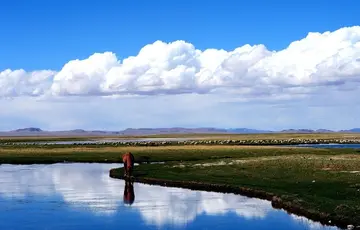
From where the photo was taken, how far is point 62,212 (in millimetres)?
31328

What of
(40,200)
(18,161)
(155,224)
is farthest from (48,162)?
(155,224)

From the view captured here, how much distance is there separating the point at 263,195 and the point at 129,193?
10.0 m

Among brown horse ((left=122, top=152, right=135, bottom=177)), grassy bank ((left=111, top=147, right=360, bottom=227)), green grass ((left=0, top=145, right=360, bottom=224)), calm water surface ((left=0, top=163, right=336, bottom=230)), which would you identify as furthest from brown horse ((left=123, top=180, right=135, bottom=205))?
brown horse ((left=122, top=152, right=135, bottom=177))

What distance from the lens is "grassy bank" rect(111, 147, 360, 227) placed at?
95.5ft

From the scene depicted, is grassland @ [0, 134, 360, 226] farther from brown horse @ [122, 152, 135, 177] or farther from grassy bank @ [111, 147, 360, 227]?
brown horse @ [122, 152, 135, 177]

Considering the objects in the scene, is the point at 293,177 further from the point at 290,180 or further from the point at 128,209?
the point at 128,209

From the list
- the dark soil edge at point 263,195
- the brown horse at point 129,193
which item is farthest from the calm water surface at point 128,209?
the dark soil edge at point 263,195

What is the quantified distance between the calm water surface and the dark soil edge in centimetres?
59

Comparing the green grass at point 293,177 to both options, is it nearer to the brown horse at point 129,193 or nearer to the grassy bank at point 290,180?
the grassy bank at point 290,180

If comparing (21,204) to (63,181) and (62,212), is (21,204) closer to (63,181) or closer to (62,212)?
(62,212)

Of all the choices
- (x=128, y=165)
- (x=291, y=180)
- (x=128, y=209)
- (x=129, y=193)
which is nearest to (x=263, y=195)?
(x=291, y=180)

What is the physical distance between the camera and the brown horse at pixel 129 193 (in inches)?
1396

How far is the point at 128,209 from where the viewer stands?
32375 millimetres

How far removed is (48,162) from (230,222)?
1940 inches
